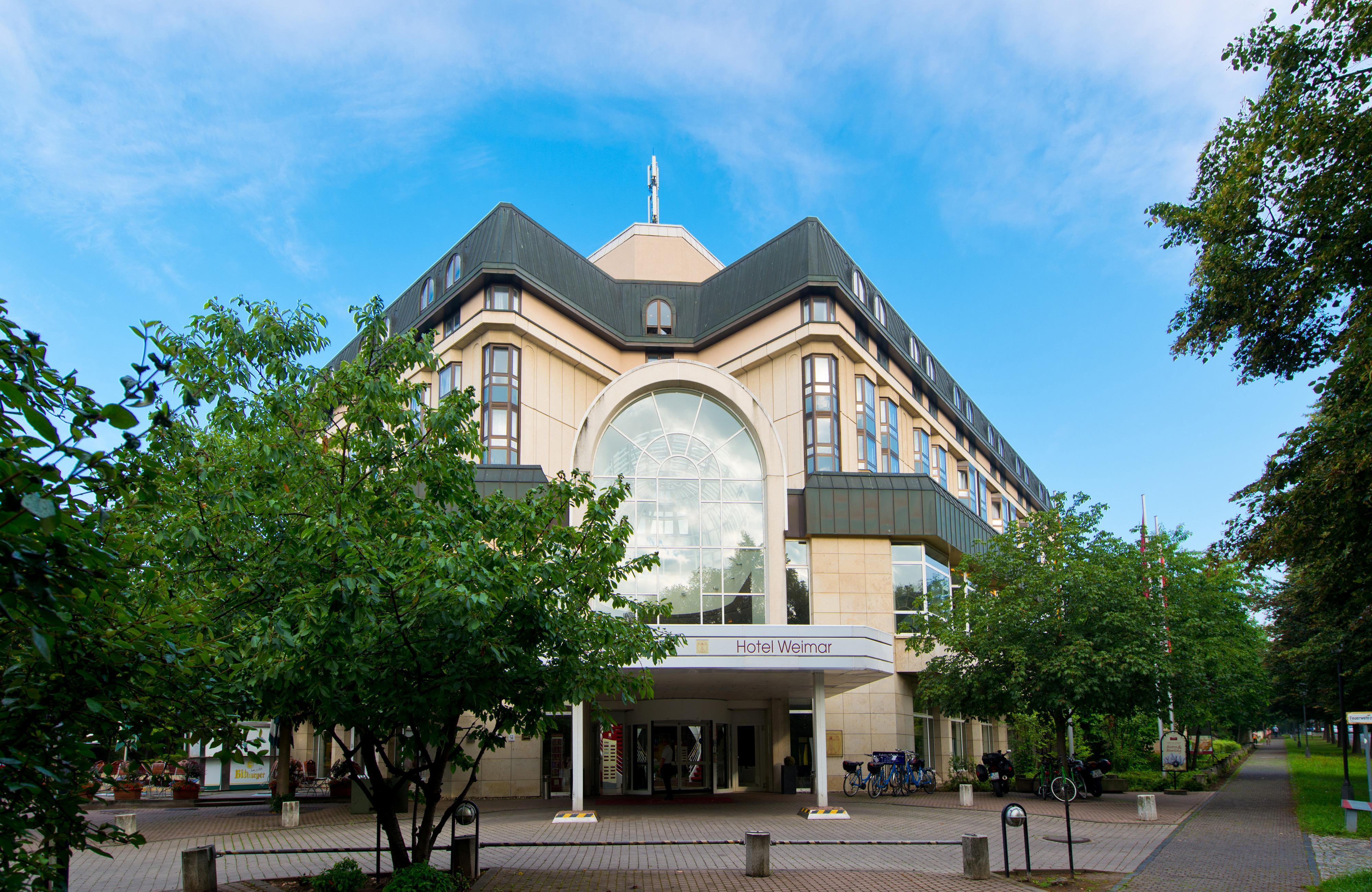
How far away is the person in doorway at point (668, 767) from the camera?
26484 mm

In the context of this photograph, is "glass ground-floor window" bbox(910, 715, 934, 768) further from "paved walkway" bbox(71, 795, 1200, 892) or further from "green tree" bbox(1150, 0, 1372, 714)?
"green tree" bbox(1150, 0, 1372, 714)

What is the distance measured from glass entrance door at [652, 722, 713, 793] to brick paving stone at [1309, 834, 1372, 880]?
1487 centimetres

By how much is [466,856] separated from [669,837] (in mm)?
5857

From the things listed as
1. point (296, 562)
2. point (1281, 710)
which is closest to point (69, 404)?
point (296, 562)

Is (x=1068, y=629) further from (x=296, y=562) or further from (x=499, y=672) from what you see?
(x=296, y=562)

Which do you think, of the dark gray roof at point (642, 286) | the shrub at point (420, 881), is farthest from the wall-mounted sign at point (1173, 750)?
the shrub at point (420, 881)

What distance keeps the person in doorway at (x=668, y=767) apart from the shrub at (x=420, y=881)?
15.6 m

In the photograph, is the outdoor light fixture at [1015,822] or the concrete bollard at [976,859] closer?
the outdoor light fixture at [1015,822]

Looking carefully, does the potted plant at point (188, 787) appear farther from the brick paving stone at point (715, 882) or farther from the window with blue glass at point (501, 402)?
the brick paving stone at point (715, 882)

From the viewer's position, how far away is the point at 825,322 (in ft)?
115

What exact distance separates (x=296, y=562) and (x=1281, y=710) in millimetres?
76266

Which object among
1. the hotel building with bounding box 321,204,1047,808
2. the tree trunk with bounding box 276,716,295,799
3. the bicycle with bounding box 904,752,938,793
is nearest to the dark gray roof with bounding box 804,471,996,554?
the hotel building with bounding box 321,204,1047,808

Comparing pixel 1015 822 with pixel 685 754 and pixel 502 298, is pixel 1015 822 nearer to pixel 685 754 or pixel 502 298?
pixel 685 754

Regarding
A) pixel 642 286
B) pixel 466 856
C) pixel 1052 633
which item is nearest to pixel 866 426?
pixel 642 286
